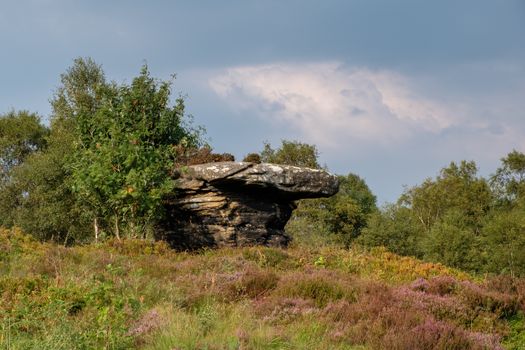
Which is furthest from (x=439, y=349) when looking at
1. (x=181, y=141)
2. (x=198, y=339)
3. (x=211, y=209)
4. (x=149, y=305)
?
(x=181, y=141)

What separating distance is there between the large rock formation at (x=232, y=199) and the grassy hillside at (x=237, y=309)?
449 centimetres

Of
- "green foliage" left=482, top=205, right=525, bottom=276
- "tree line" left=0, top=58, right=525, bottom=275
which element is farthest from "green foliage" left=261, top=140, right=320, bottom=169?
"green foliage" left=482, top=205, right=525, bottom=276

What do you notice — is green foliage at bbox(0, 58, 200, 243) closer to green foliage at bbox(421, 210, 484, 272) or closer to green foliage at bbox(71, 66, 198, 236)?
green foliage at bbox(71, 66, 198, 236)

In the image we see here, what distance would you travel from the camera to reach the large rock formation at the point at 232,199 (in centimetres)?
1967

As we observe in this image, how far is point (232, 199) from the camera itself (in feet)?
66.2

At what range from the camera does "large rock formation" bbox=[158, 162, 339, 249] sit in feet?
64.5

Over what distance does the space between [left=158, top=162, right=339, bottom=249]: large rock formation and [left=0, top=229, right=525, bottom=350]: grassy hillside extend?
4486mm

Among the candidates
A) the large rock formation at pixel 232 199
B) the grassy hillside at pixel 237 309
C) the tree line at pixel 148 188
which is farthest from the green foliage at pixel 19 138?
the grassy hillside at pixel 237 309

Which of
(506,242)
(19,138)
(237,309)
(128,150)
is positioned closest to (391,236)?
(506,242)

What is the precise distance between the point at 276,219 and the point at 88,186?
6166 millimetres

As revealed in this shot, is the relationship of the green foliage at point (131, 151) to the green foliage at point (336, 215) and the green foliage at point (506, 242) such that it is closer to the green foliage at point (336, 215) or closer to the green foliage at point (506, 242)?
the green foliage at point (336, 215)

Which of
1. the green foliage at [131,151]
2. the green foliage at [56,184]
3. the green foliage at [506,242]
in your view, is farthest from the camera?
the green foliage at [506,242]

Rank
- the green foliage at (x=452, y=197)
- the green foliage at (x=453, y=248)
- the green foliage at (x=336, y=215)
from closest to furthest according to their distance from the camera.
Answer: the green foliage at (x=453, y=248) → the green foliage at (x=336, y=215) → the green foliage at (x=452, y=197)

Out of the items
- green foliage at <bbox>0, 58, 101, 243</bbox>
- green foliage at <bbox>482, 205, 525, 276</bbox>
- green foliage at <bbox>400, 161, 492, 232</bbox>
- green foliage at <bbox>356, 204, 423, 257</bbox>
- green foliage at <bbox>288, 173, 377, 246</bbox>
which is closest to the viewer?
green foliage at <bbox>0, 58, 101, 243</bbox>
